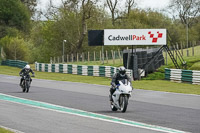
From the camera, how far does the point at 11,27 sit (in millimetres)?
84938

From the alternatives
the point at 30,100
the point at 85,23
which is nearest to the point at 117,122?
the point at 30,100

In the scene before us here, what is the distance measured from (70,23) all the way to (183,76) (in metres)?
41.3

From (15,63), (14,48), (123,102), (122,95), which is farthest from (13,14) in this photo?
(122,95)

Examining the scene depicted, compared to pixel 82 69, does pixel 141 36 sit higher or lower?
higher

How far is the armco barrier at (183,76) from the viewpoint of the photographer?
3181 cm

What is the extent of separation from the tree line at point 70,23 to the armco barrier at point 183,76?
32674 millimetres

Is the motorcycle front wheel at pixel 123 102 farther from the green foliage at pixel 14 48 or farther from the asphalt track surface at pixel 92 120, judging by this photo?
the green foliage at pixel 14 48

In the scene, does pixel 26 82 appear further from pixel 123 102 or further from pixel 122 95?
pixel 122 95

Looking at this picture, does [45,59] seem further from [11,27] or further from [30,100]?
[30,100]

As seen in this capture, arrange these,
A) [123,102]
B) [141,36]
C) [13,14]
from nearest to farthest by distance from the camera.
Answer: [123,102] < [141,36] < [13,14]

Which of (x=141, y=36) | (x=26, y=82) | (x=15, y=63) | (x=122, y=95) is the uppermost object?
(x=141, y=36)

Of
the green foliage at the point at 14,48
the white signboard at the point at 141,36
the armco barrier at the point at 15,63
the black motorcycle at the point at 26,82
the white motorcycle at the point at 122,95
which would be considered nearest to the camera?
the white motorcycle at the point at 122,95

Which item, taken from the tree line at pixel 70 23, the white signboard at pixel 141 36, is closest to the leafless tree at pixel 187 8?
the tree line at pixel 70 23

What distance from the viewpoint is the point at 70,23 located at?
72812 mm
